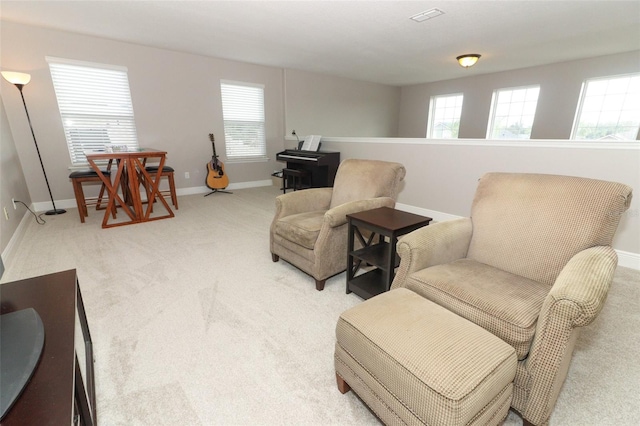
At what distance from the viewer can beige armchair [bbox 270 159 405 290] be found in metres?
1.95

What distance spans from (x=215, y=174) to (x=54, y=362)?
4.42 m

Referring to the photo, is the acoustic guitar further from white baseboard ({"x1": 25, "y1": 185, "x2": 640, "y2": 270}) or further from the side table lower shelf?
the side table lower shelf

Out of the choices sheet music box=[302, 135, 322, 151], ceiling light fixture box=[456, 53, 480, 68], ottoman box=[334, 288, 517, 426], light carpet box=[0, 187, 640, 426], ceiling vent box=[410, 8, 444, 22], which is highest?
ceiling vent box=[410, 8, 444, 22]

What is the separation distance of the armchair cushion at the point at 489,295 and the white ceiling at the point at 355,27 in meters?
2.74

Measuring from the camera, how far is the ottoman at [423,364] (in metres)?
0.80

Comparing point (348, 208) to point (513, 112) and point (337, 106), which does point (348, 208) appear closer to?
point (337, 106)

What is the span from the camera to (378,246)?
81.4 inches

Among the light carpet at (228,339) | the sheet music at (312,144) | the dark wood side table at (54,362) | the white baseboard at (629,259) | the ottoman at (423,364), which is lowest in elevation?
the light carpet at (228,339)

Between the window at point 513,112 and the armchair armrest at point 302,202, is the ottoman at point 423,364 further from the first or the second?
the window at point 513,112

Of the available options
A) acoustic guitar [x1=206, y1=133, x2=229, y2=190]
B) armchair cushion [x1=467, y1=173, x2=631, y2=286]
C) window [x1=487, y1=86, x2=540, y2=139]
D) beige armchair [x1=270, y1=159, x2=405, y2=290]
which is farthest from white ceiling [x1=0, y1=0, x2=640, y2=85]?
armchair cushion [x1=467, y1=173, x2=631, y2=286]

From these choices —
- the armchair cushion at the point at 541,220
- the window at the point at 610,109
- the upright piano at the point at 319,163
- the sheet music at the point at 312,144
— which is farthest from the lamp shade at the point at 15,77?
the window at the point at 610,109

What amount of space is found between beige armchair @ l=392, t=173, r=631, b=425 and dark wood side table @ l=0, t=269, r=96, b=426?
1275mm

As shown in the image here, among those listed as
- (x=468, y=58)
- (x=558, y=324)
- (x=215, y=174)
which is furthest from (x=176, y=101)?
(x=558, y=324)

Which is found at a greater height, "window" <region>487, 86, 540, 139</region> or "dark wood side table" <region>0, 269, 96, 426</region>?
"window" <region>487, 86, 540, 139</region>
